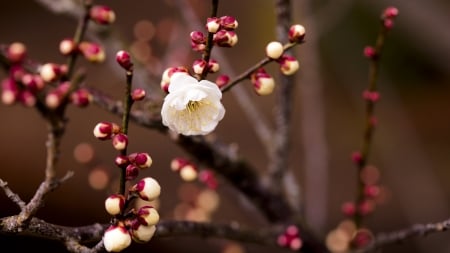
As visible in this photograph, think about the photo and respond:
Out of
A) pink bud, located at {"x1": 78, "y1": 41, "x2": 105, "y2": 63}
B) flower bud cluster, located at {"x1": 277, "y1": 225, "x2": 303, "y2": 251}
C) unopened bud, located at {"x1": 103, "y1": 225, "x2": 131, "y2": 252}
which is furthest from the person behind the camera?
flower bud cluster, located at {"x1": 277, "y1": 225, "x2": 303, "y2": 251}

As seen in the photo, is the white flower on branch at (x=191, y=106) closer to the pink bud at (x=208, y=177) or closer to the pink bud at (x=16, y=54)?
the pink bud at (x=16, y=54)

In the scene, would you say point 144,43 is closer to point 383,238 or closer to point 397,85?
point 383,238

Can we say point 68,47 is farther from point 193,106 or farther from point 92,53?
point 193,106

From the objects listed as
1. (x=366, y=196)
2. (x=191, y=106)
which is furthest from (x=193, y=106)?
(x=366, y=196)

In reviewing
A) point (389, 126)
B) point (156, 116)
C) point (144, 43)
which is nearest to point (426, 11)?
point (389, 126)

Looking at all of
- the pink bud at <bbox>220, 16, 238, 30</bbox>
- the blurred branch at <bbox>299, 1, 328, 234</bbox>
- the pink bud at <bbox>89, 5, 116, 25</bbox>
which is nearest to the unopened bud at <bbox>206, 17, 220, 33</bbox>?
the pink bud at <bbox>220, 16, 238, 30</bbox>

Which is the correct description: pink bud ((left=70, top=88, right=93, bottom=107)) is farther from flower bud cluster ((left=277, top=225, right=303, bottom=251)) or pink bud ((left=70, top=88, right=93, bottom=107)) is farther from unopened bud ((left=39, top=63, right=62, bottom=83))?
flower bud cluster ((left=277, top=225, right=303, bottom=251))
